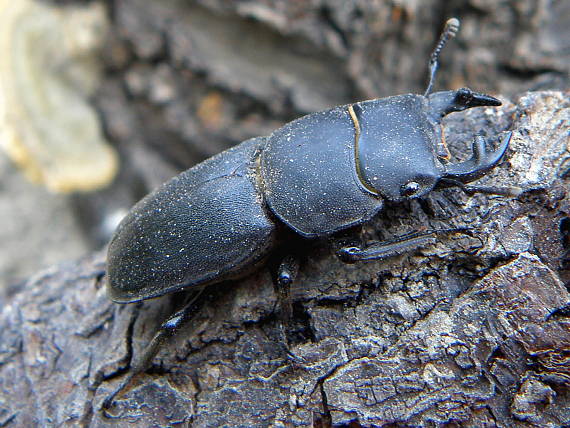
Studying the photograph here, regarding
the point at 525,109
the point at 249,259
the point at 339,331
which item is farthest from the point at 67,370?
the point at 525,109

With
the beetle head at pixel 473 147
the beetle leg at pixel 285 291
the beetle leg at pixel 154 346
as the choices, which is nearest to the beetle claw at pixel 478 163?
the beetle head at pixel 473 147

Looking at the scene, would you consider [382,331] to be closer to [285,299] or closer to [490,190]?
[285,299]

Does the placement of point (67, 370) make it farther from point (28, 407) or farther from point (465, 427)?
point (465, 427)

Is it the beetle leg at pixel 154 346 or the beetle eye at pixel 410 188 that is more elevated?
the beetle eye at pixel 410 188

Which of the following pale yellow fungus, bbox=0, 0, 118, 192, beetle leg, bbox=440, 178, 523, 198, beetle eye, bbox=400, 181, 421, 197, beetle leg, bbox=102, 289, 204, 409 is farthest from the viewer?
pale yellow fungus, bbox=0, 0, 118, 192

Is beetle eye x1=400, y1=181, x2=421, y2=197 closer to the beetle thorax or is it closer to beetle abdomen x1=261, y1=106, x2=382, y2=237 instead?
the beetle thorax

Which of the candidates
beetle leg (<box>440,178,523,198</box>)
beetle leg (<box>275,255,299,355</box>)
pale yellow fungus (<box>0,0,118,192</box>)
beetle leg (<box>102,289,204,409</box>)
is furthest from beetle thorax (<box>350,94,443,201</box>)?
pale yellow fungus (<box>0,0,118,192</box>)

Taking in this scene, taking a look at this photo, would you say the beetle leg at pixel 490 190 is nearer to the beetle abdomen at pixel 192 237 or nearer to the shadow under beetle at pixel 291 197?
the shadow under beetle at pixel 291 197
